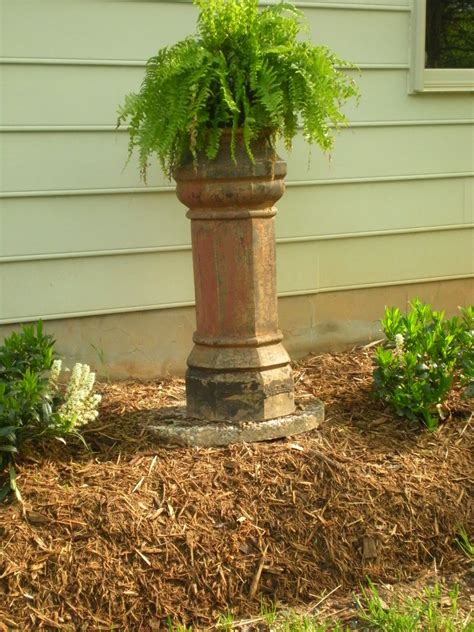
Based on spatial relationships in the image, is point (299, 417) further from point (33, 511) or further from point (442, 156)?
point (442, 156)

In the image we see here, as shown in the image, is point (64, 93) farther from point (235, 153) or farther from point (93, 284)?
point (235, 153)

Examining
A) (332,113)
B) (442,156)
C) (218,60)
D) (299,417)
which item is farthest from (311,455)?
(442,156)

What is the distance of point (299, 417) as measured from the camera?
393cm

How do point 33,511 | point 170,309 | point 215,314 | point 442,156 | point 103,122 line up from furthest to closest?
1. point 442,156
2. point 170,309
3. point 103,122
4. point 215,314
5. point 33,511

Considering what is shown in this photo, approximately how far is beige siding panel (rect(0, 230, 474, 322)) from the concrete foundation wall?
0.22ft

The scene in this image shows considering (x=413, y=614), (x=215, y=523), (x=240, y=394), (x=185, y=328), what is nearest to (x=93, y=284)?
(x=185, y=328)

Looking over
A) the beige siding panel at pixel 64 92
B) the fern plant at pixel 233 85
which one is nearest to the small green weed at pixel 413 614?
the fern plant at pixel 233 85

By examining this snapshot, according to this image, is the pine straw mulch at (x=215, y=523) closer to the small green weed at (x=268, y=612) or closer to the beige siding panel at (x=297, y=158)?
the small green weed at (x=268, y=612)

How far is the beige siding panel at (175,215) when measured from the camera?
4453 mm

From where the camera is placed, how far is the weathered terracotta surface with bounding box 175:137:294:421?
374 centimetres

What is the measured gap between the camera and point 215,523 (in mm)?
3396

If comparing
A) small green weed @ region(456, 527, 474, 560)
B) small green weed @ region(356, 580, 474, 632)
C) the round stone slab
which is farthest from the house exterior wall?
small green weed @ region(356, 580, 474, 632)

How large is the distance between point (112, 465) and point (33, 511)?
42cm

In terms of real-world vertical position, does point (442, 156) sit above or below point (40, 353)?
above
